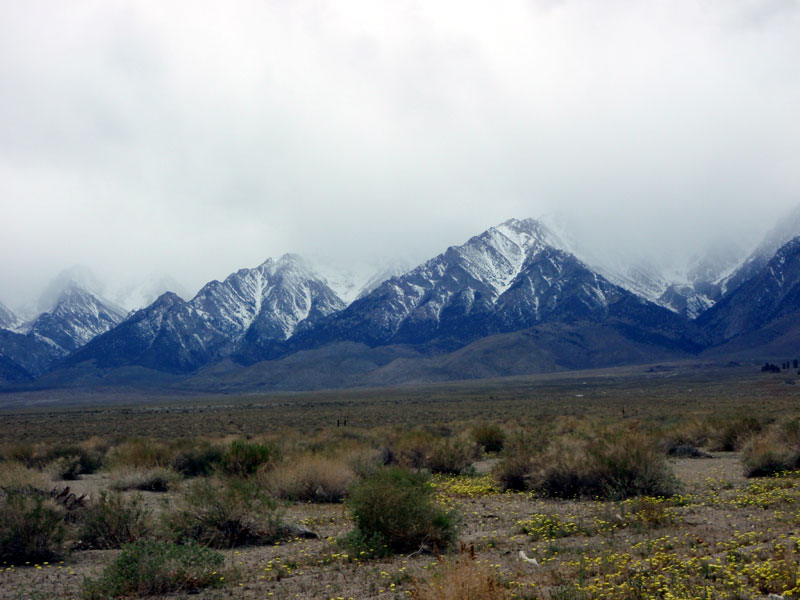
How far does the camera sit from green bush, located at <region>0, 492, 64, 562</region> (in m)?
11.6

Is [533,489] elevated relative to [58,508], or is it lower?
lower

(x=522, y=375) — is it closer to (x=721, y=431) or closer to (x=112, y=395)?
(x=112, y=395)

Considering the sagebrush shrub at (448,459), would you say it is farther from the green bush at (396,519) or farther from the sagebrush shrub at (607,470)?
the green bush at (396,519)

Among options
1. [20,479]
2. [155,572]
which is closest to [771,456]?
[155,572]

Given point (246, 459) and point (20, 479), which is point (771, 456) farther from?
point (20, 479)

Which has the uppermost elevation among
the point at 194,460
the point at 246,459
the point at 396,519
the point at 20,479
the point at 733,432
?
the point at 20,479

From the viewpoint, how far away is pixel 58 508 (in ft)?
42.5

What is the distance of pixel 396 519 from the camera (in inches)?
461

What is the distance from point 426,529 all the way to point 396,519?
623 millimetres

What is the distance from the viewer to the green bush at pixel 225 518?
1266 cm

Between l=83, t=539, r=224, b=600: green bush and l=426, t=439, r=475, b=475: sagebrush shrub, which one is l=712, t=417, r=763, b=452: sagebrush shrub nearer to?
l=426, t=439, r=475, b=475: sagebrush shrub

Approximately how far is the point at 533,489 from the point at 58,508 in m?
11.5

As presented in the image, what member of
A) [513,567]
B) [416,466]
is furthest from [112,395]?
[513,567]

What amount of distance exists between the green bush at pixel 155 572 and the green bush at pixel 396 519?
257 cm
